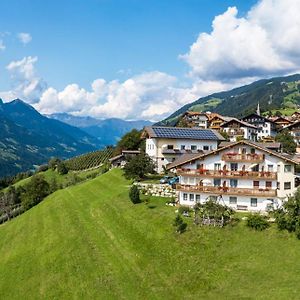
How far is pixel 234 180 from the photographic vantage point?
5712cm

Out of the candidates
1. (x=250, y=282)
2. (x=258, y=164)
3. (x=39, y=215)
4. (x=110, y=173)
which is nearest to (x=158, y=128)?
(x=110, y=173)

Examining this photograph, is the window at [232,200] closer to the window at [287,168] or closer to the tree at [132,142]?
the window at [287,168]

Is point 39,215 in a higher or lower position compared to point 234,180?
lower

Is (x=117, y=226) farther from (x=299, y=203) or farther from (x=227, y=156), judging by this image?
(x=299, y=203)

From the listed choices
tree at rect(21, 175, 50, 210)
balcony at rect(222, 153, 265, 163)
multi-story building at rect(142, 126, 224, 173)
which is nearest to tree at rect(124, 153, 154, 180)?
multi-story building at rect(142, 126, 224, 173)

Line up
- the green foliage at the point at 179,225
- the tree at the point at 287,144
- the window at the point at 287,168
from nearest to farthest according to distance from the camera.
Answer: the green foliage at the point at 179,225 → the window at the point at 287,168 → the tree at the point at 287,144

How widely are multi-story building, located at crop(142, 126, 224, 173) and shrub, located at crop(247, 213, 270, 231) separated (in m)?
39.4

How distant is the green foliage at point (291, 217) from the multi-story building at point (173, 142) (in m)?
40.3

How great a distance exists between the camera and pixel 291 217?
46.5 metres

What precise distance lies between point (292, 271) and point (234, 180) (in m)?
19.1

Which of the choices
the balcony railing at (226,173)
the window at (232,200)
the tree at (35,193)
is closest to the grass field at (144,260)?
the balcony railing at (226,173)

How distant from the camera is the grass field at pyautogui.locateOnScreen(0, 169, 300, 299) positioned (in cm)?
4003

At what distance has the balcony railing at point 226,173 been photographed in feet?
180

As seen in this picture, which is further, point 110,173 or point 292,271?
point 110,173
